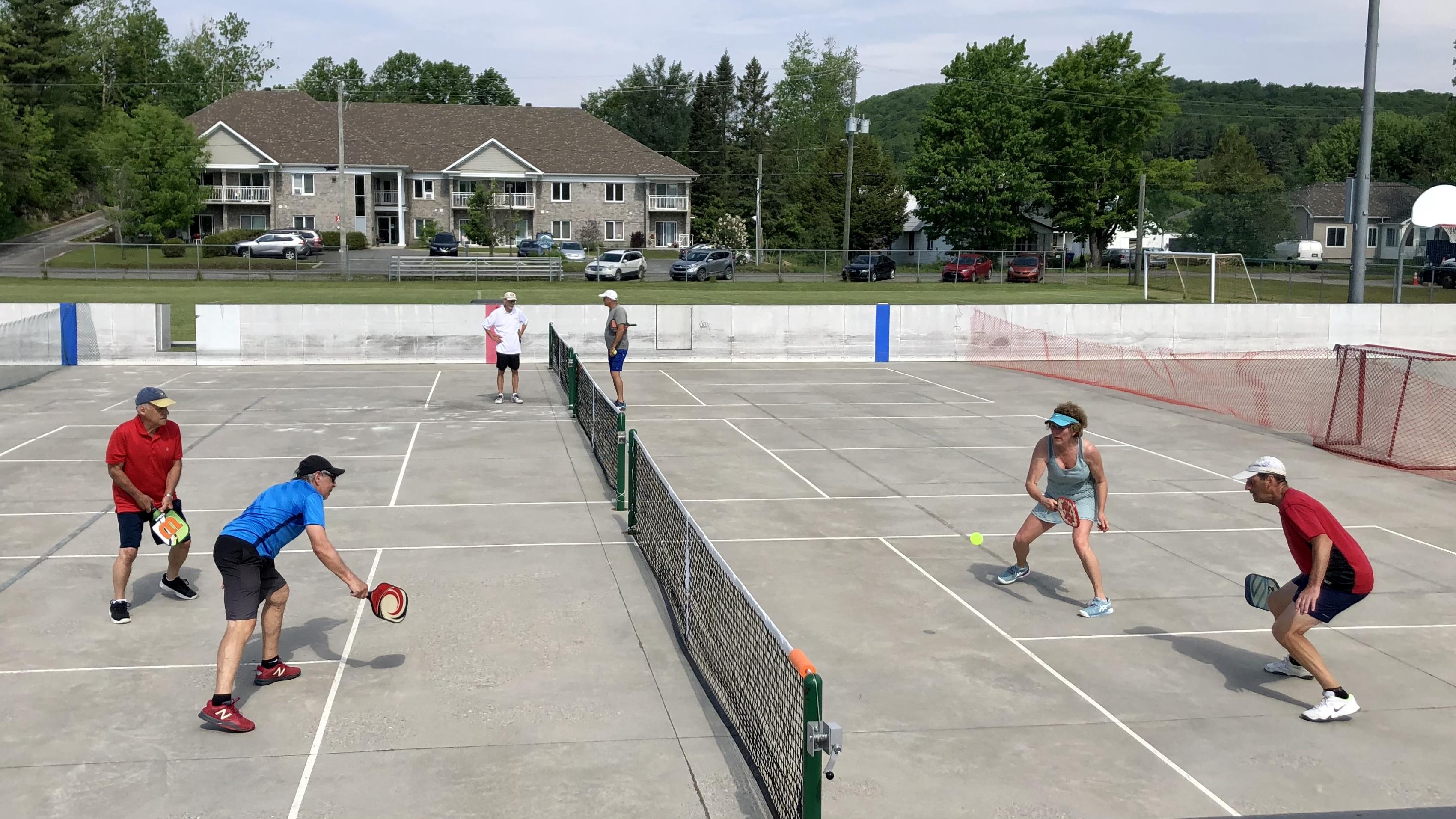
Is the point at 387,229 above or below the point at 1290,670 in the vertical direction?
above

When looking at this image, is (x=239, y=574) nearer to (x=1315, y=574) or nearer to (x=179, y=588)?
(x=179, y=588)

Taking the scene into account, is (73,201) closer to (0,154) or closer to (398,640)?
(0,154)

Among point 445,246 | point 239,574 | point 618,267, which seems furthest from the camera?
point 445,246

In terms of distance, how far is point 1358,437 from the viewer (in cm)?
1875

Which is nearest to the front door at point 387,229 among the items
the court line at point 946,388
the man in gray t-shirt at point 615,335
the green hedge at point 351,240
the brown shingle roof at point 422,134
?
the green hedge at point 351,240

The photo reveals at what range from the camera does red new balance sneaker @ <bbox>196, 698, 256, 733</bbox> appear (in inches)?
285

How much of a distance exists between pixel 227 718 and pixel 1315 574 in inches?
272

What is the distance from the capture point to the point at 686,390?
81.3 feet

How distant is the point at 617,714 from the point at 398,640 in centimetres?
226

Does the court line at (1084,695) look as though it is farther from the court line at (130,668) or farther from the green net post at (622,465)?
the court line at (130,668)

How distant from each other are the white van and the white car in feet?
160

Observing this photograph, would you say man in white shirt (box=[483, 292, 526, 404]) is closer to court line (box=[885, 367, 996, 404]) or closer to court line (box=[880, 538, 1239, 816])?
court line (box=[885, 367, 996, 404])

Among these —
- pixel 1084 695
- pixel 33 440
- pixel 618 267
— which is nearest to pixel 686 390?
pixel 33 440

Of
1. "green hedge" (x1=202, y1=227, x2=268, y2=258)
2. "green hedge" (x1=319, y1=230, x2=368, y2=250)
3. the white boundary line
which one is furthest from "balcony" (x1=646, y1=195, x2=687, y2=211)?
the white boundary line
